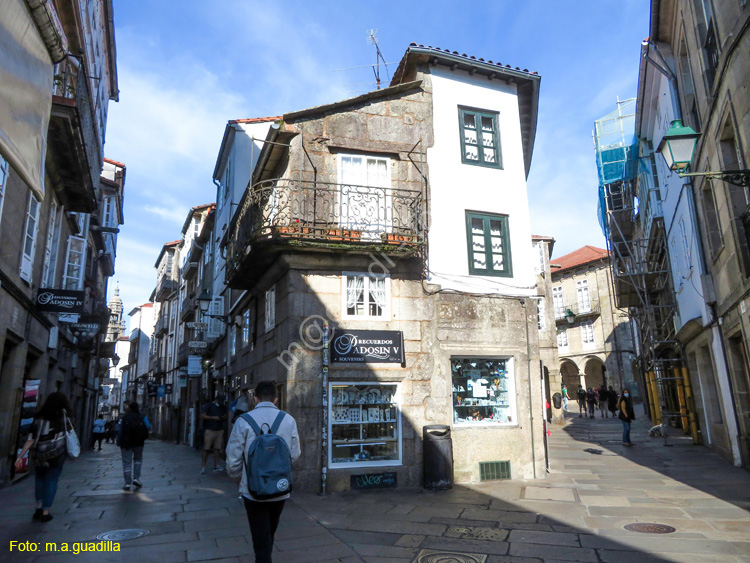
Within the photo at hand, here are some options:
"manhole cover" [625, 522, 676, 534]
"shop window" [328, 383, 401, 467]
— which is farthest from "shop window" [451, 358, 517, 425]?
"manhole cover" [625, 522, 676, 534]

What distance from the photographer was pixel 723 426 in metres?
12.8

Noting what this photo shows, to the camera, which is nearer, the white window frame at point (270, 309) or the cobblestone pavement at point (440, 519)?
the cobblestone pavement at point (440, 519)

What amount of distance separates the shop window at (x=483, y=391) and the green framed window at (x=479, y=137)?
184 inches

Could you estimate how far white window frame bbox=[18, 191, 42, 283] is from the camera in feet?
36.2

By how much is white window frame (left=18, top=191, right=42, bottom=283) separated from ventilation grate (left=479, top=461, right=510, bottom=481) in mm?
10093

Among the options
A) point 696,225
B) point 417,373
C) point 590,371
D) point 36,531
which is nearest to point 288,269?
point 417,373

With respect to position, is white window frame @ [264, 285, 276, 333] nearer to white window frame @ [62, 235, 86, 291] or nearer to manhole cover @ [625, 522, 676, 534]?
white window frame @ [62, 235, 86, 291]

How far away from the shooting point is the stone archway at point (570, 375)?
143ft

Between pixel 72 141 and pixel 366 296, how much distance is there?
22.1ft

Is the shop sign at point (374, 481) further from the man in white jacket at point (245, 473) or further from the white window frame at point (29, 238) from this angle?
the white window frame at point (29, 238)

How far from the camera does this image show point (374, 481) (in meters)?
10.0

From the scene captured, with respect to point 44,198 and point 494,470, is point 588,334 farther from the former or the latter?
point 44,198

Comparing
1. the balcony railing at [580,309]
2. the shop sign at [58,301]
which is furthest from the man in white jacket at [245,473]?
the balcony railing at [580,309]

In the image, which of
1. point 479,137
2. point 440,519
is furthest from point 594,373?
point 440,519
